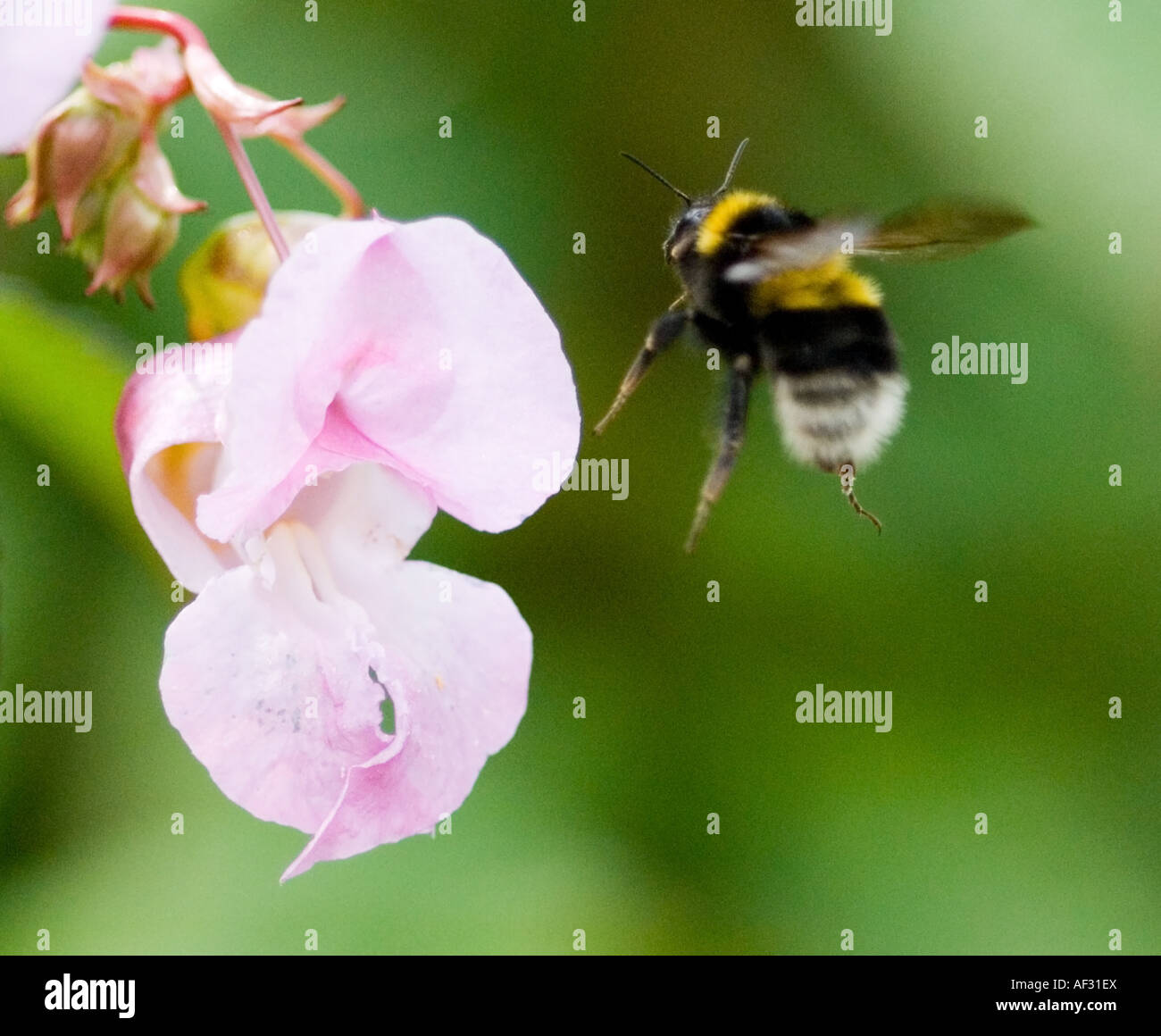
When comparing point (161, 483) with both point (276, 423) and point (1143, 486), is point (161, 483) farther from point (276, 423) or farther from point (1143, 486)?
point (1143, 486)

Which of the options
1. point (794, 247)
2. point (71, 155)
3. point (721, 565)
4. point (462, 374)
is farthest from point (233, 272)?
point (721, 565)

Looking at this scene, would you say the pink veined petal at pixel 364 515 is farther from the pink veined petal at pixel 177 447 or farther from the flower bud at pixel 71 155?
the flower bud at pixel 71 155

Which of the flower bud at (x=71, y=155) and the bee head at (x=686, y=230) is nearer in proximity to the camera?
the flower bud at (x=71, y=155)

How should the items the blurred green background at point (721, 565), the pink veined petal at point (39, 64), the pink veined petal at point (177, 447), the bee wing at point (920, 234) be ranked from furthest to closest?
the blurred green background at point (721, 565) < the bee wing at point (920, 234) < the pink veined petal at point (177, 447) < the pink veined petal at point (39, 64)

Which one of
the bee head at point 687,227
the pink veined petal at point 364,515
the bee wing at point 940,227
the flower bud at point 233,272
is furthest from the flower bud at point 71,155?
the bee wing at point 940,227

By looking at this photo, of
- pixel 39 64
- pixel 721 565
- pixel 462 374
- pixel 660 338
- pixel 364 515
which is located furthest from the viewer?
pixel 721 565

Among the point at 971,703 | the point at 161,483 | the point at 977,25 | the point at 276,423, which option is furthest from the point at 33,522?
the point at 977,25

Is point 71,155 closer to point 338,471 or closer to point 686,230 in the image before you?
point 338,471
